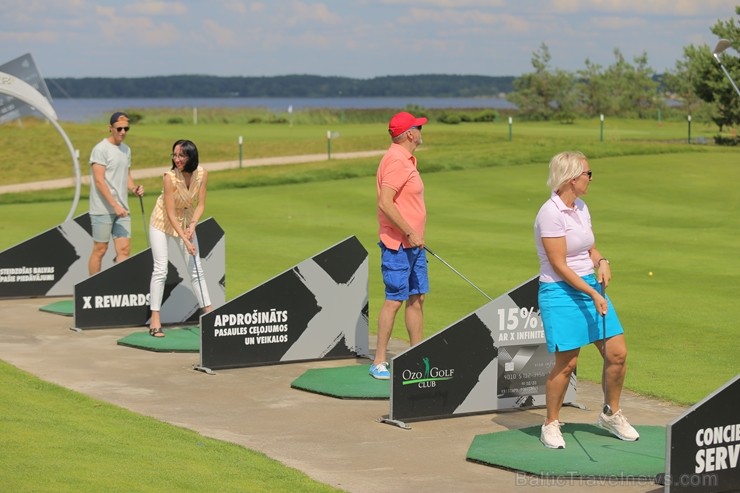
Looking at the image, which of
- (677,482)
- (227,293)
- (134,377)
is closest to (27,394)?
(134,377)

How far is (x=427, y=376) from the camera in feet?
28.7

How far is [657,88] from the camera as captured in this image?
270 ft

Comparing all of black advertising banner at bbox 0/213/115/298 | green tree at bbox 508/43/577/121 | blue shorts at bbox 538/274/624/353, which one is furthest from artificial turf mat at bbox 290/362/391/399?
green tree at bbox 508/43/577/121

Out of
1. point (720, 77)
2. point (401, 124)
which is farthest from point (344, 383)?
point (720, 77)

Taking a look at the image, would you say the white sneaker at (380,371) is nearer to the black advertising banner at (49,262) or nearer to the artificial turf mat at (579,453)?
the artificial turf mat at (579,453)

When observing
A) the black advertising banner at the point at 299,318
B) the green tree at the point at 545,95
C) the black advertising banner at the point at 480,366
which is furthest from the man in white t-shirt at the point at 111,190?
the green tree at the point at 545,95

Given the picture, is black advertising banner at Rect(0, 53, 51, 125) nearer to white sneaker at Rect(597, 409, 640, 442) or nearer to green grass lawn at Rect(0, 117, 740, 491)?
green grass lawn at Rect(0, 117, 740, 491)

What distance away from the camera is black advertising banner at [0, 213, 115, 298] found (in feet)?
49.2

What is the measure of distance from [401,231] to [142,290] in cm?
403

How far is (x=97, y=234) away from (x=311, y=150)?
3431 cm

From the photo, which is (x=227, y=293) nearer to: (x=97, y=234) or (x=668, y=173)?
(x=97, y=234)

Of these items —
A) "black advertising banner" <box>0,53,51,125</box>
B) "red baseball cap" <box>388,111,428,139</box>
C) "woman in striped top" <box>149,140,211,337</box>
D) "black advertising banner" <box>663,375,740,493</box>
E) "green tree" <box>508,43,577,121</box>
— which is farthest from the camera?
"green tree" <box>508,43,577,121</box>

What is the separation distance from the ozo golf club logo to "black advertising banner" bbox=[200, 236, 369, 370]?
2.45m

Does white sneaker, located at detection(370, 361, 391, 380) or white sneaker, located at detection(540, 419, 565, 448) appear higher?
white sneaker, located at detection(540, 419, 565, 448)
